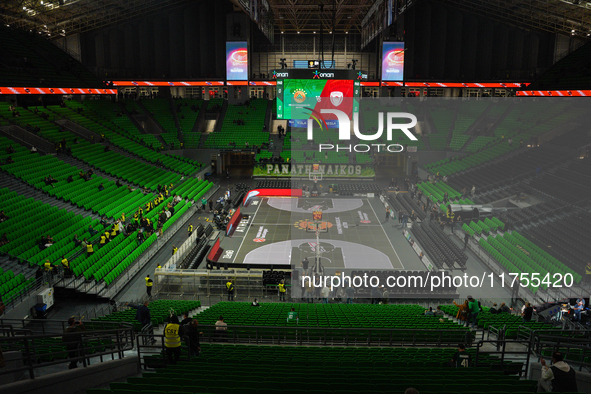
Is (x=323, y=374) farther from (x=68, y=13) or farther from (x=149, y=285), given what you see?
(x=68, y=13)

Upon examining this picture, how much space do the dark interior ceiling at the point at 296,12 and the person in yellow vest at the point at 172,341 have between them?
29.3 meters

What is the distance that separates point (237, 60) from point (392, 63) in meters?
16.9

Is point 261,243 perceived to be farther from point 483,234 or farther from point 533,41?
point 533,41

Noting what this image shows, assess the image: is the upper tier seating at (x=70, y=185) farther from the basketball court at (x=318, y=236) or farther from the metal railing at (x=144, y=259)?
the basketball court at (x=318, y=236)

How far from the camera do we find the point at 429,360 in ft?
28.6

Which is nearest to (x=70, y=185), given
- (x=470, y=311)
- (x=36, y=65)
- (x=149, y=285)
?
(x=149, y=285)

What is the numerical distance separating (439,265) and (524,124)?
652 inches

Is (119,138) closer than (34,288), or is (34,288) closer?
(34,288)

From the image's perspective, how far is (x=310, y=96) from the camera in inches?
1109

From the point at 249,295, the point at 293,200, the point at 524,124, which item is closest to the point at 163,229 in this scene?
the point at 249,295

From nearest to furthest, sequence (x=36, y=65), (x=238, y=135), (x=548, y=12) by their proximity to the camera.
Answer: (x=548, y=12), (x=36, y=65), (x=238, y=135)

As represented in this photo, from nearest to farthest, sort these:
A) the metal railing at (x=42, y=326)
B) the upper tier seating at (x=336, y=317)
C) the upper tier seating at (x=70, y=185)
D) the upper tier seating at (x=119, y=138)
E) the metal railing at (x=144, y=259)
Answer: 1. the metal railing at (x=42, y=326)
2. the upper tier seating at (x=336, y=317)
3. the metal railing at (x=144, y=259)
4. the upper tier seating at (x=70, y=185)
5. the upper tier seating at (x=119, y=138)

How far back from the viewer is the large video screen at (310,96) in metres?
27.8

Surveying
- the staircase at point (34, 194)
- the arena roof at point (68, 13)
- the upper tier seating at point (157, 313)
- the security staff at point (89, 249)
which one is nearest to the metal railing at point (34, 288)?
the security staff at point (89, 249)
